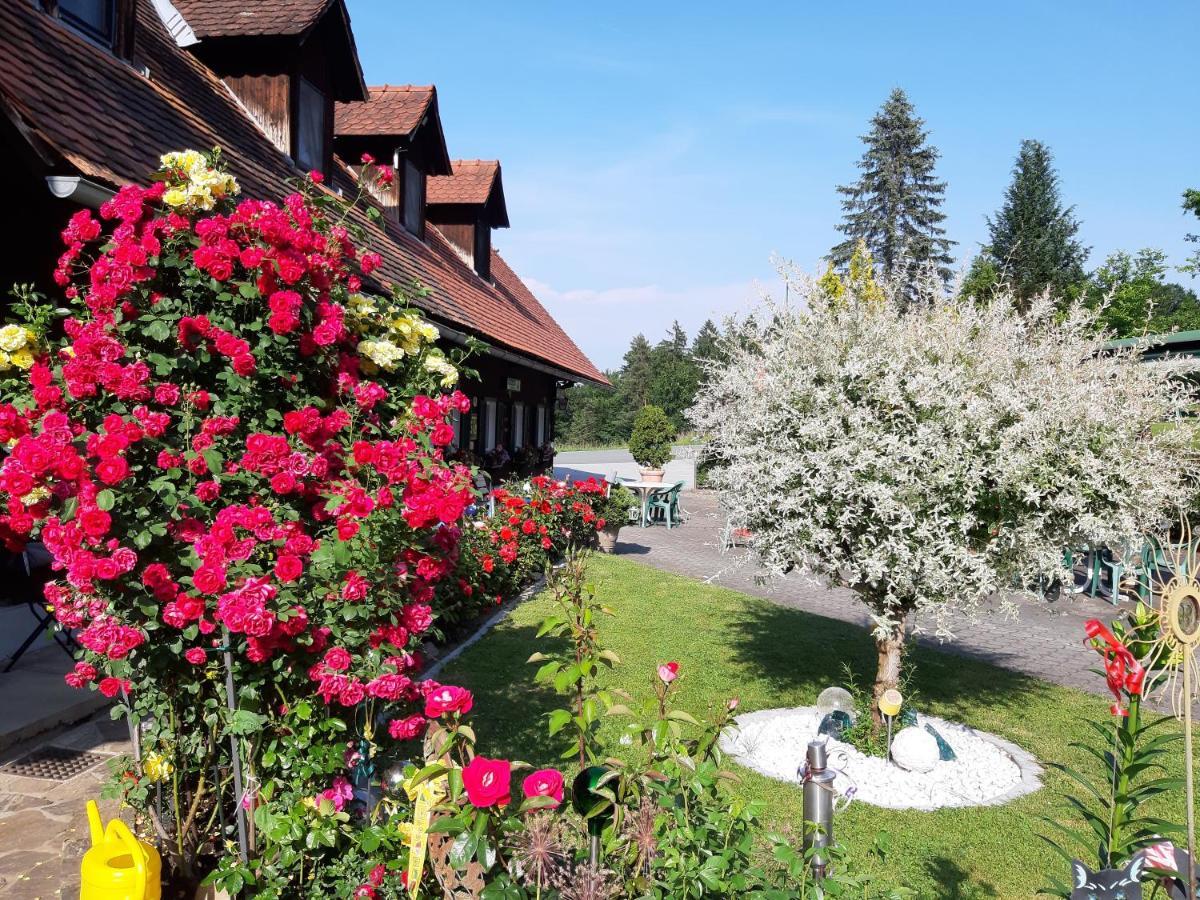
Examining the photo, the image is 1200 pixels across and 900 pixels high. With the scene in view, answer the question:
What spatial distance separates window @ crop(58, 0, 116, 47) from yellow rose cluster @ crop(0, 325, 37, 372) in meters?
4.84

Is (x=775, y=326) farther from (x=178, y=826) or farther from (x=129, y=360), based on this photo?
(x=178, y=826)

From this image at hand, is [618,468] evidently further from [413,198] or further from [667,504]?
[413,198]

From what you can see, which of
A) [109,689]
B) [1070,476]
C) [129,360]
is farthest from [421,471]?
[1070,476]

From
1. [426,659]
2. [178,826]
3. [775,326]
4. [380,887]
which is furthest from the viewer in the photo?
[426,659]

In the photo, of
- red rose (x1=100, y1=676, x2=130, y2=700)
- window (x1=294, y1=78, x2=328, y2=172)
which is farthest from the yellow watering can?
window (x1=294, y1=78, x2=328, y2=172)

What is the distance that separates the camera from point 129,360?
2.64 metres

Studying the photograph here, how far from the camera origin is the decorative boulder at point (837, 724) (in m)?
5.23

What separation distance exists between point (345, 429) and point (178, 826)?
1.49 m

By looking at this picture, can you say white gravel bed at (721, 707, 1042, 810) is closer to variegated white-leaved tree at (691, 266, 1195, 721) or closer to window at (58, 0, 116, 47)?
variegated white-leaved tree at (691, 266, 1195, 721)

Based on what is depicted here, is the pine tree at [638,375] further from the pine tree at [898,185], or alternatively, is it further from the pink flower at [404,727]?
the pink flower at [404,727]

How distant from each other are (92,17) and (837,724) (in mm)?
7647

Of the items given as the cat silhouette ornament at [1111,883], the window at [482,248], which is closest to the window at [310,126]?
the window at [482,248]

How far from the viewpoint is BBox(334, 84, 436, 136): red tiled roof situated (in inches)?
413

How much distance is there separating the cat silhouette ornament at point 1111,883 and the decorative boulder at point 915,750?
2933 mm
